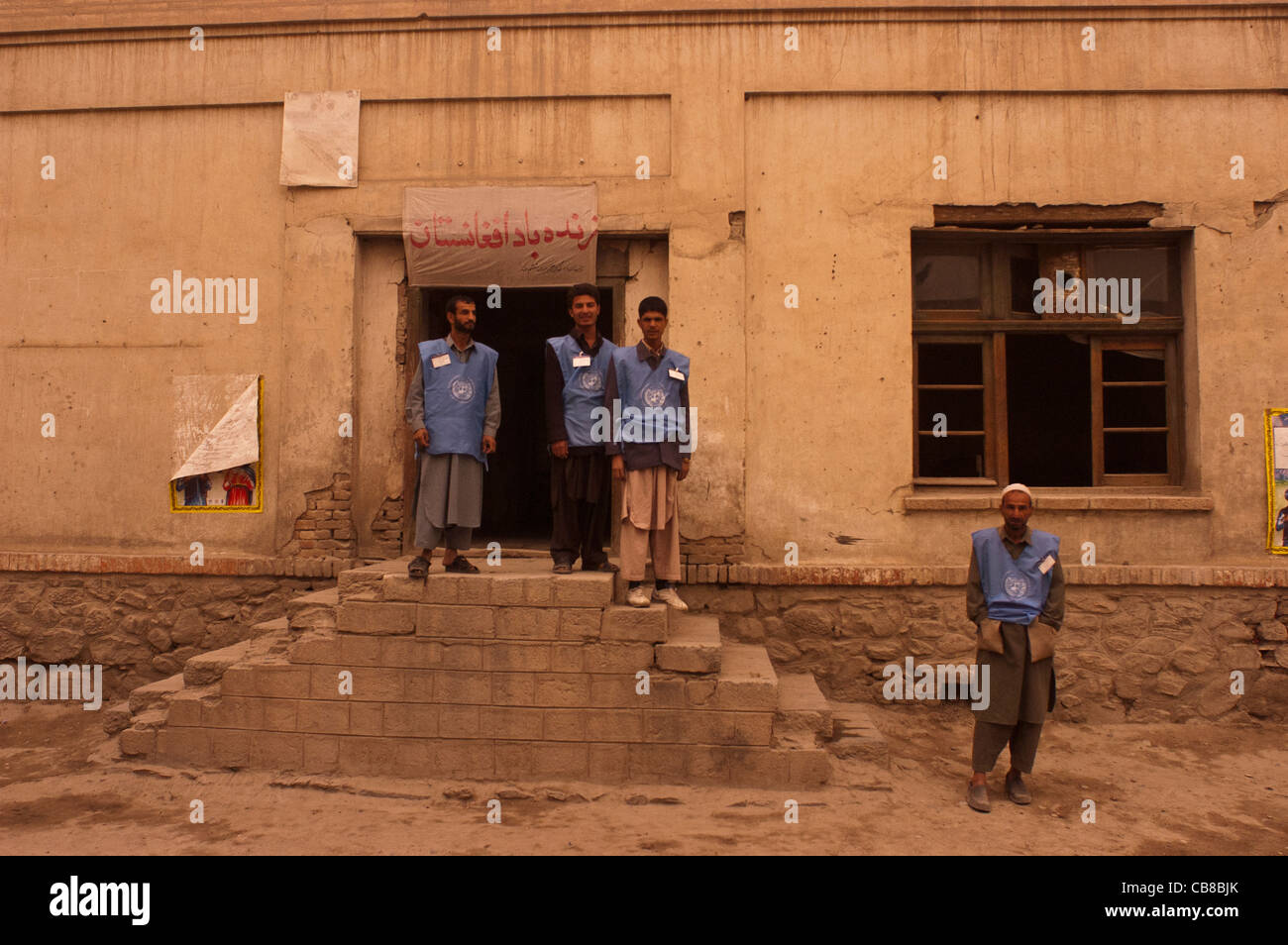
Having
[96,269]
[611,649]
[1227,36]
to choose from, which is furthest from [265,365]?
[1227,36]

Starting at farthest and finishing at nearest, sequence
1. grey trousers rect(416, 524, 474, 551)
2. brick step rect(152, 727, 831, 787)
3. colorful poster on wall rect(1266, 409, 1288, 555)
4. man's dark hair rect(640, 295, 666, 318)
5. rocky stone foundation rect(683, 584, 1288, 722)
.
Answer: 1. colorful poster on wall rect(1266, 409, 1288, 555)
2. rocky stone foundation rect(683, 584, 1288, 722)
3. grey trousers rect(416, 524, 474, 551)
4. man's dark hair rect(640, 295, 666, 318)
5. brick step rect(152, 727, 831, 787)

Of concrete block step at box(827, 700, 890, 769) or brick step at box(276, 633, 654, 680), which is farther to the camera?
concrete block step at box(827, 700, 890, 769)

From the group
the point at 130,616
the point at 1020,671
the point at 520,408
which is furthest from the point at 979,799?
the point at 520,408

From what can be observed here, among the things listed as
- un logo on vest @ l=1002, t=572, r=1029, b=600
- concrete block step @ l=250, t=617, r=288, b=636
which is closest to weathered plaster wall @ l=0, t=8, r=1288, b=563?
concrete block step @ l=250, t=617, r=288, b=636

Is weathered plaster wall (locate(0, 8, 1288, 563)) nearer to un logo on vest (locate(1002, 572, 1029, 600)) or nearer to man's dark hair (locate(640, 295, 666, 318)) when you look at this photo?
man's dark hair (locate(640, 295, 666, 318))

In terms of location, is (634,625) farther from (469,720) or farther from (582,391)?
(582,391)

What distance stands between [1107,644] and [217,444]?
7.17 meters

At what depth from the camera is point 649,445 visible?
543cm

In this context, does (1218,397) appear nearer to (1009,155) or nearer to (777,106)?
(1009,155)

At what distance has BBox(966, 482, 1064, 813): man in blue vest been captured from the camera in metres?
4.83

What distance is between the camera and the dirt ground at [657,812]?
4.47 meters

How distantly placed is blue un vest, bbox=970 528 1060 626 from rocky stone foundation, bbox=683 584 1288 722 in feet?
5.78

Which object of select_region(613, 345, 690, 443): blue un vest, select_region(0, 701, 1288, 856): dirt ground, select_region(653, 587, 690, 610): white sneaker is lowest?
select_region(0, 701, 1288, 856): dirt ground

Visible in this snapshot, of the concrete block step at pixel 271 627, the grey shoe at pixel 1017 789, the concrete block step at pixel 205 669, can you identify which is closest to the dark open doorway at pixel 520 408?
the concrete block step at pixel 271 627
